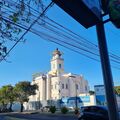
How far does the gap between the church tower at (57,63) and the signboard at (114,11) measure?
271ft

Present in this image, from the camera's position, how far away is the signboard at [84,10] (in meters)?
5.01

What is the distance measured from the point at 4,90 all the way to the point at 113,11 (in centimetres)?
6845

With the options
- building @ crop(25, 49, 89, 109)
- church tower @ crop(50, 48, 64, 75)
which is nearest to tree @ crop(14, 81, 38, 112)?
building @ crop(25, 49, 89, 109)

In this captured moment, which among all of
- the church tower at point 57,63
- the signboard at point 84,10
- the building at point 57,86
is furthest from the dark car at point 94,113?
the church tower at point 57,63

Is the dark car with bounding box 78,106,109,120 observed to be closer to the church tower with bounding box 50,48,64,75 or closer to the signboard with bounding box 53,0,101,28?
the signboard with bounding box 53,0,101,28

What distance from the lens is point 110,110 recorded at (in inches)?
178

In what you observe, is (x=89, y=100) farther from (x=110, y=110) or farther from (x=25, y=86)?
(x=110, y=110)

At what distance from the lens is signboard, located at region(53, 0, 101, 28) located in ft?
16.4

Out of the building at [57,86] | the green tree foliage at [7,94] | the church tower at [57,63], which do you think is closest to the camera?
the green tree foliage at [7,94]

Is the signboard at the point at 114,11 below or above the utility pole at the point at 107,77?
above

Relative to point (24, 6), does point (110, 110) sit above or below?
below

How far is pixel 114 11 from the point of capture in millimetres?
5086

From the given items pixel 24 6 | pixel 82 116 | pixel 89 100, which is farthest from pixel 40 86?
→ pixel 24 6

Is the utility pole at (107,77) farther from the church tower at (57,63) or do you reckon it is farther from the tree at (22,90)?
the church tower at (57,63)
